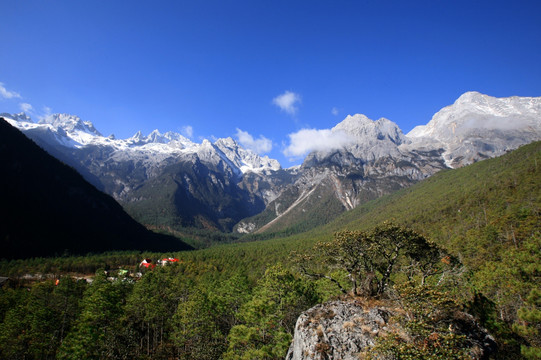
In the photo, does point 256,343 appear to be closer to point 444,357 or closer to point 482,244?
A: point 444,357

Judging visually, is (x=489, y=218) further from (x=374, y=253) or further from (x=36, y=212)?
(x=36, y=212)

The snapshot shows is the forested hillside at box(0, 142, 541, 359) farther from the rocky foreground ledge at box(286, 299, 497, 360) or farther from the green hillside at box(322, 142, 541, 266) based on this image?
the rocky foreground ledge at box(286, 299, 497, 360)

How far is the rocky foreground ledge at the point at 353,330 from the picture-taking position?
56.6ft

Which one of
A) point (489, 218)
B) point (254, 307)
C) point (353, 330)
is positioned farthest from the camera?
point (489, 218)

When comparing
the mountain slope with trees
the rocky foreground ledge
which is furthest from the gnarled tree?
the mountain slope with trees

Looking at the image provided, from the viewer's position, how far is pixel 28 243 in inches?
5733

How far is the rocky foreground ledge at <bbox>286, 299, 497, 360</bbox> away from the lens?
679 inches

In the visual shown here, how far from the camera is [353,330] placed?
754 inches

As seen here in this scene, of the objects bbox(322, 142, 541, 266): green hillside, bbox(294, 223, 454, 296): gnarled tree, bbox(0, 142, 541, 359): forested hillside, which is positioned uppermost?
bbox(322, 142, 541, 266): green hillside

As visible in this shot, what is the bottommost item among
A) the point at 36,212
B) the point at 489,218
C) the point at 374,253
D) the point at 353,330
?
the point at 353,330

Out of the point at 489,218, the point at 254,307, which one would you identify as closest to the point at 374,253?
the point at 254,307

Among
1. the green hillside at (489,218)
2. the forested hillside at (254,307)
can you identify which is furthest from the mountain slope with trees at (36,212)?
the green hillside at (489,218)

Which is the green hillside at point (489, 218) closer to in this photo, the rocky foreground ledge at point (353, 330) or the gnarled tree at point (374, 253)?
the gnarled tree at point (374, 253)

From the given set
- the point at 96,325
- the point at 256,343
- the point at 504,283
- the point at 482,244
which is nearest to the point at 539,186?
the point at 482,244
